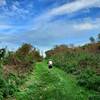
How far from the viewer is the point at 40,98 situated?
14.2 metres

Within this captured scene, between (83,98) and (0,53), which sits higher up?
(0,53)

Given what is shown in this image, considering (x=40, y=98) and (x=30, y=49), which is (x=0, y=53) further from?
(x=30, y=49)

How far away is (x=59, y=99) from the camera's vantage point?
13188mm

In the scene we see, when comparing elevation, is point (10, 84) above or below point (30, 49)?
below

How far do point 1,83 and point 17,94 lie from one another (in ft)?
4.14

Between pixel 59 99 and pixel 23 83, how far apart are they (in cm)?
838

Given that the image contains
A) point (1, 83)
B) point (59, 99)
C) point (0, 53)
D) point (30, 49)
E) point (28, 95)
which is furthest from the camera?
point (30, 49)

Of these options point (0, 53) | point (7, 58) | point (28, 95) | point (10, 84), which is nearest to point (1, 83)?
point (10, 84)

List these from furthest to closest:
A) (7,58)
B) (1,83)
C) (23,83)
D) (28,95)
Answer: (7,58), (23,83), (1,83), (28,95)

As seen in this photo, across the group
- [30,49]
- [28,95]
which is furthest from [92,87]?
[30,49]

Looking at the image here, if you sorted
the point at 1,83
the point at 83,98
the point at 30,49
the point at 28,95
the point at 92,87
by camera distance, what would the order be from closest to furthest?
the point at 83,98, the point at 28,95, the point at 1,83, the point at 92,87, the point at 30,49

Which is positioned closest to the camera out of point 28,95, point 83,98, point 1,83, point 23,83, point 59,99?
point 59,99

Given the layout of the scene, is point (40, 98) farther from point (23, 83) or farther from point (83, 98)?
point (23, 83)

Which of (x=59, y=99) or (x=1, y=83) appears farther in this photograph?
(x=1, y=83)
